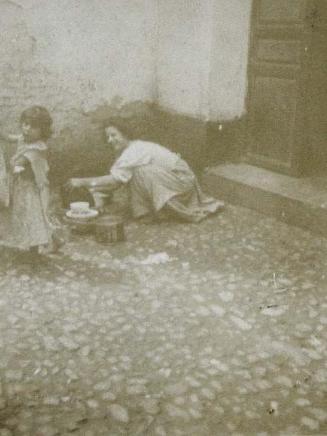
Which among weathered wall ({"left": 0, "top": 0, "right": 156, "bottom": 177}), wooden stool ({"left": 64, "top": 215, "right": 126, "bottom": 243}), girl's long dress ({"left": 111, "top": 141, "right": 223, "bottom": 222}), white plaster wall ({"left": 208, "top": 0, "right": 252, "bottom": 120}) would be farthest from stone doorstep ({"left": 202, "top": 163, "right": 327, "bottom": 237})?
wooden stool ({"left": 64, "top": 215, "right": 126, "bottom": 243})

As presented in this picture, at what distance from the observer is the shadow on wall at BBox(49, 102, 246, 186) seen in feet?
24.4

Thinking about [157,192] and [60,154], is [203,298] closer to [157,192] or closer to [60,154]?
[157,192]

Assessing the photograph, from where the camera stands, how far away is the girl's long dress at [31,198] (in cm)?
515

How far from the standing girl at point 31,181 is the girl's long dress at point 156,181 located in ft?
4.78

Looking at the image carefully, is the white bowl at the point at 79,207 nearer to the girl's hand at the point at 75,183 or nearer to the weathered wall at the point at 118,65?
the girl's hand at the point at 75,183

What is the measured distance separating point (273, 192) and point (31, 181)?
281cm

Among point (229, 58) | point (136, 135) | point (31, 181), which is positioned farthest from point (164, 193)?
point (229, 58)

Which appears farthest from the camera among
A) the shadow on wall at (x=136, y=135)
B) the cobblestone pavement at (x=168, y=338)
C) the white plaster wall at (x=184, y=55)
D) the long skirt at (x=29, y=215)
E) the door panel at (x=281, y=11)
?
the shadow on wall at (x=136, y=135)

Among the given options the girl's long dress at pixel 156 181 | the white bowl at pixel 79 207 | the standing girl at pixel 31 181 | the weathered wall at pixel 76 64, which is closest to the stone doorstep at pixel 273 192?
the girl's long dress at pixel 156 181

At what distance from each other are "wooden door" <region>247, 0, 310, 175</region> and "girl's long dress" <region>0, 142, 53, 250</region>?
312cm

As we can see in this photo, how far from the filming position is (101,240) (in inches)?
235

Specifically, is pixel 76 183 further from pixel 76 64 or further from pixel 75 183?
pixel 76 64

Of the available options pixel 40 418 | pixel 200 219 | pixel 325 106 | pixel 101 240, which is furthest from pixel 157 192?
pixel 40 418

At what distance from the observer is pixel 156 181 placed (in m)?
6.64
